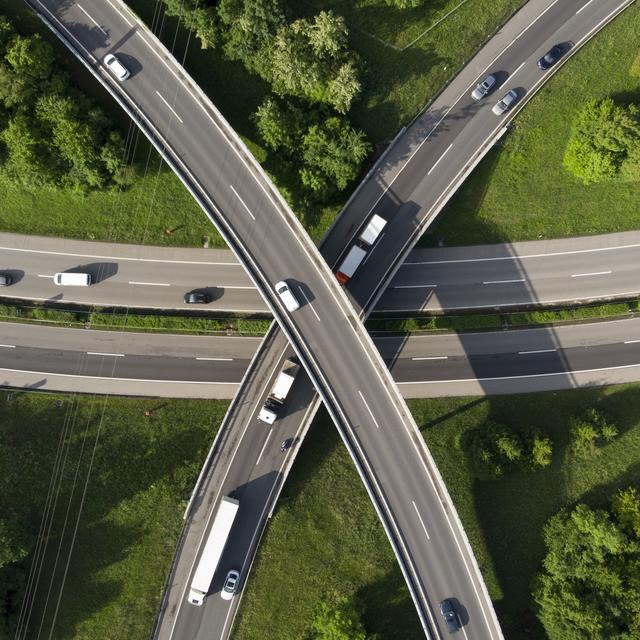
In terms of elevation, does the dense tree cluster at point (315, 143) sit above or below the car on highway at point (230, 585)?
above

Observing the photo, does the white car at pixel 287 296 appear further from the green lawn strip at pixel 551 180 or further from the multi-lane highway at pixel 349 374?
the green lawn strip at pixel 551 180

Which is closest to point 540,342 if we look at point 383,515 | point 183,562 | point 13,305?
point 383,515

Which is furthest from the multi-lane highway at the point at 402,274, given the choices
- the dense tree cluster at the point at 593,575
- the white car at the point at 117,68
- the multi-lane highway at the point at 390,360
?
the dense tree cluster at the point at 593,575

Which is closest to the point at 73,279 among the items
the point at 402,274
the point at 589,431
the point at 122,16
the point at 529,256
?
the point at 122,16

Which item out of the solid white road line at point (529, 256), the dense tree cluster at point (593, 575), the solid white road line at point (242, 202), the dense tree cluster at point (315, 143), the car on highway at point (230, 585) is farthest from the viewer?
the solid white road line at point (529, 256)

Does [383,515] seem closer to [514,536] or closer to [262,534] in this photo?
[262,534]

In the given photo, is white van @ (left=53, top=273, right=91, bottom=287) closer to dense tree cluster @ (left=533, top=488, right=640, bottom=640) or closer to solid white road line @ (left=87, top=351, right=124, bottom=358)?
solid white road line @ (left=87, top=351, right=124, bottom=358)
